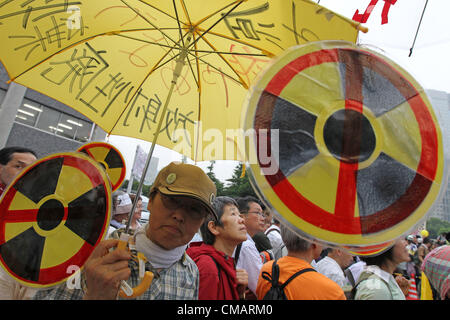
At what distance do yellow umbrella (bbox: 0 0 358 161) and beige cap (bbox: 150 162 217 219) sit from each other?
630mm

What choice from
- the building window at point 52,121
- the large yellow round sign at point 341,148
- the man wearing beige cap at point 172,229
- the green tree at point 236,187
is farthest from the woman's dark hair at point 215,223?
the green tree at point 236,187

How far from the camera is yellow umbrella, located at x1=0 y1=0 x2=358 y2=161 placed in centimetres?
172

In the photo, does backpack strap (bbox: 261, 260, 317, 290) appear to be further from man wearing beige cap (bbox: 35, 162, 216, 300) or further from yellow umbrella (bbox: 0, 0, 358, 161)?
yellow umbrella (bbox: 0, 0, 358, 161)

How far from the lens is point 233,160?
2605 millimetres

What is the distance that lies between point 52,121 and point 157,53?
14526 mm

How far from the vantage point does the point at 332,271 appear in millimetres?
2826

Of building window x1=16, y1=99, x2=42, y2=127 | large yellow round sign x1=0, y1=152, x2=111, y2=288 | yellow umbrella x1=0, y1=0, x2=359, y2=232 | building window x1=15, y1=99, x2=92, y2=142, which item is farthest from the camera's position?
building window x1=15, y1=99, x2=92, y2=142

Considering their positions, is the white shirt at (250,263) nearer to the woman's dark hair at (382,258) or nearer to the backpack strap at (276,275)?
the backpack strap at (276,275)

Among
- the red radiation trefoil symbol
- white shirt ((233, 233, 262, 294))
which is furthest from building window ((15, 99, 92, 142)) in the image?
the red radiation trefoil symbol

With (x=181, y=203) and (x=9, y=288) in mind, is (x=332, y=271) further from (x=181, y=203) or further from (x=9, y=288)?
(x=9, y=288)

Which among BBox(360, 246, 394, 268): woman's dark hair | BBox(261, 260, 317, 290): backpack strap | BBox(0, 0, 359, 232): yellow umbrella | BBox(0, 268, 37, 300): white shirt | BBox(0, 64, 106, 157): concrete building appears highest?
BBox(0, 64, 106, 157): concrete building

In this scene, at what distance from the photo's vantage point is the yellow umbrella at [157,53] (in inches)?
67.6

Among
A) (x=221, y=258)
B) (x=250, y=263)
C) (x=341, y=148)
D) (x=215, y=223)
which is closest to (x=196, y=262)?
(x=221, y=258)
